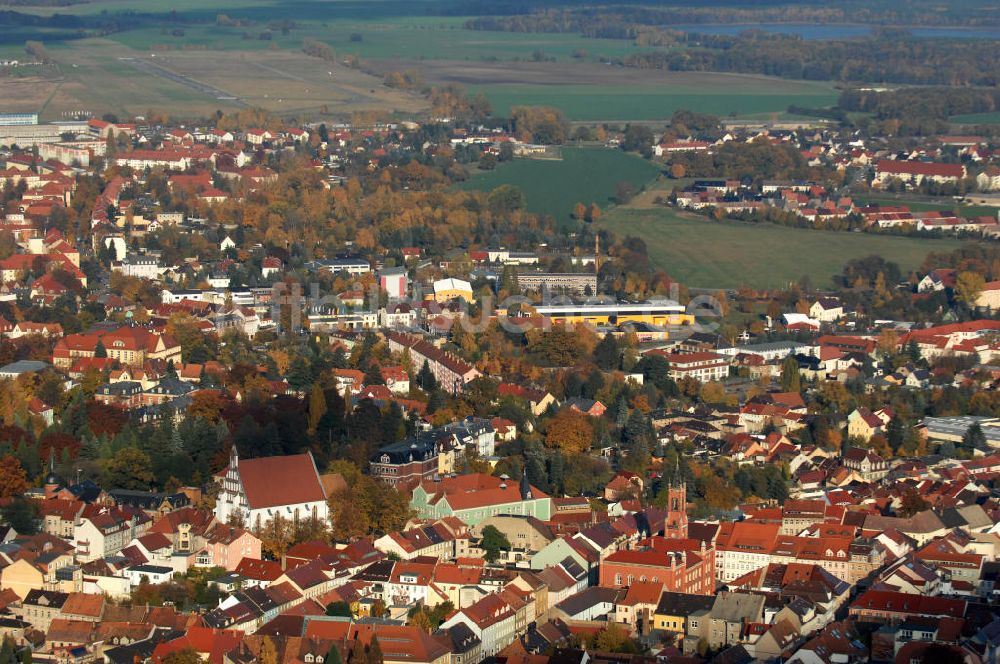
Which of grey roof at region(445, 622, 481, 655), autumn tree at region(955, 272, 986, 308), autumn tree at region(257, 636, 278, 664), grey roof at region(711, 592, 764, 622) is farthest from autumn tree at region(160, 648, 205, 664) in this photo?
autumn tree at region(955, 272, 986, 308)

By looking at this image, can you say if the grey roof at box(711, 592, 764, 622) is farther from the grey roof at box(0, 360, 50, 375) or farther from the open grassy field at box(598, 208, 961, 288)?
the open grassy field at box(598, 208, 961, 288)

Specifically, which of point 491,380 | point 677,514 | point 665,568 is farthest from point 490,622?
point 491,380

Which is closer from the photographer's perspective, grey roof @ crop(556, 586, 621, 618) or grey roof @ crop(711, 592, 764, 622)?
grey roof @ crop(711, 592, 764, 622)

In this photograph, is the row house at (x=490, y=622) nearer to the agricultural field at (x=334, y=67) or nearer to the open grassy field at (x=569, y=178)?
the open grassy field at (x=569, y=178)

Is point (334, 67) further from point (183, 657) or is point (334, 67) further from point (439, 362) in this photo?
point (183, 657)

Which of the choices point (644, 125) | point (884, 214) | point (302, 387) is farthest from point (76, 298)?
point (644, 125)

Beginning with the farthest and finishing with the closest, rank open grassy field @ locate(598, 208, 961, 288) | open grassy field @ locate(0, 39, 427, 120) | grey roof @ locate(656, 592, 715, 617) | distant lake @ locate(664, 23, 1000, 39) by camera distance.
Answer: distant lake @ locate(664, 23, 1000, 39), open grassy field @ locate(0, 39, 427, 120), open grassy field @ locate(598, 208, 961, 288), grey roof @ locate(656, 592, 715, 617)
